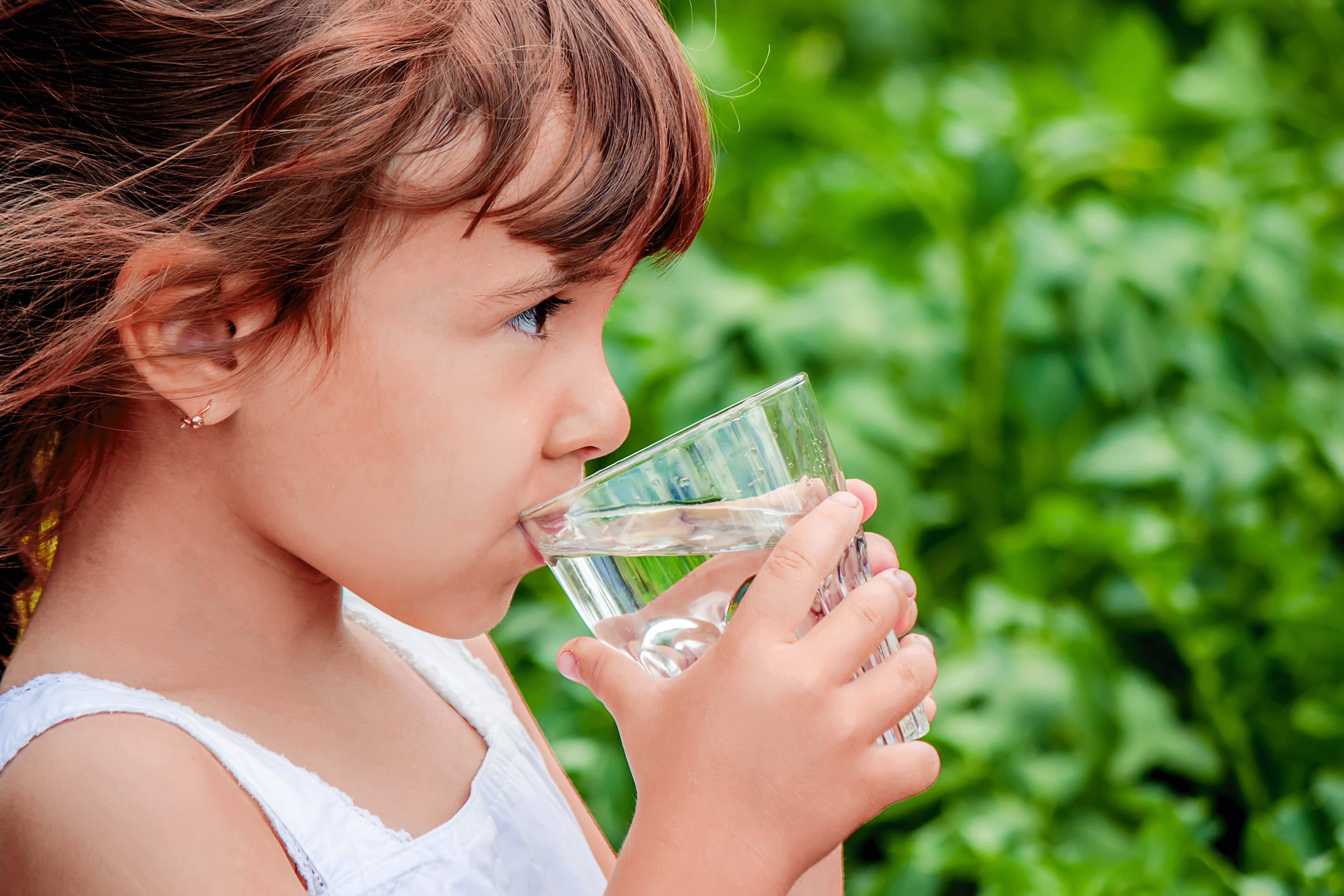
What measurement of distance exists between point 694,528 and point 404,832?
14.2 inches

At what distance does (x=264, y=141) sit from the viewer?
36.3 inches

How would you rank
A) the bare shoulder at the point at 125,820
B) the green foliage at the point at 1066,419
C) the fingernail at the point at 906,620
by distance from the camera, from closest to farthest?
1. the bare shoulder at the point at 125,820
2. the fingernail at the point at 906,620
3. the green foliage at the point at 1066,419

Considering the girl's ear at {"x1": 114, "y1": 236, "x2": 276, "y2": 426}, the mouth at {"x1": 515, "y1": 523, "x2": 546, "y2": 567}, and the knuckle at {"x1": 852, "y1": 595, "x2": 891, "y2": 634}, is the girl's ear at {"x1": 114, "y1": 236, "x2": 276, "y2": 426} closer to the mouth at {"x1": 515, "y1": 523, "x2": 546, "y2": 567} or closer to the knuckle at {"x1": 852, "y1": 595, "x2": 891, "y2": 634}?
the mouth at {"x1": 515, "y1": 523, "x2": 546, "y2": 567}

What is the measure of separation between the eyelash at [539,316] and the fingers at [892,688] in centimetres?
32

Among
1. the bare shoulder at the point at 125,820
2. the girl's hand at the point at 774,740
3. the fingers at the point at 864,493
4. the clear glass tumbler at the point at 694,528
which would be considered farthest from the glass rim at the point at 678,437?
the bare shoulder at the point at 125,820

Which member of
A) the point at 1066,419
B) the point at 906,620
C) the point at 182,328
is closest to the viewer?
the point at 182,328

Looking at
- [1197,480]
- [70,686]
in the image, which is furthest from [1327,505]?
[70,686]

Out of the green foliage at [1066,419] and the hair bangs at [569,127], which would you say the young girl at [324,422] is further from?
the green foliage at [1066,419]

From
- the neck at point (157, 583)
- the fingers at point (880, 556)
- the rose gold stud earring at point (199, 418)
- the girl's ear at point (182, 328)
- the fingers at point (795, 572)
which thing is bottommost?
the fingers at point (880, 556)

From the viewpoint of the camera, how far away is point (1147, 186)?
98.6 inches

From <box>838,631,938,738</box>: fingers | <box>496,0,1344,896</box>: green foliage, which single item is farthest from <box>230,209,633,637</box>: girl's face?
<box>496,0,1344,896</box>: green foliage

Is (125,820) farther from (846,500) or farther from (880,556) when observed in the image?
(880,556)

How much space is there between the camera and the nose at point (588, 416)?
998mm

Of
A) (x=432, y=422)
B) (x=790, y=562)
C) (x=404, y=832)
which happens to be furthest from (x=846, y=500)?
(x=404, y=832)
